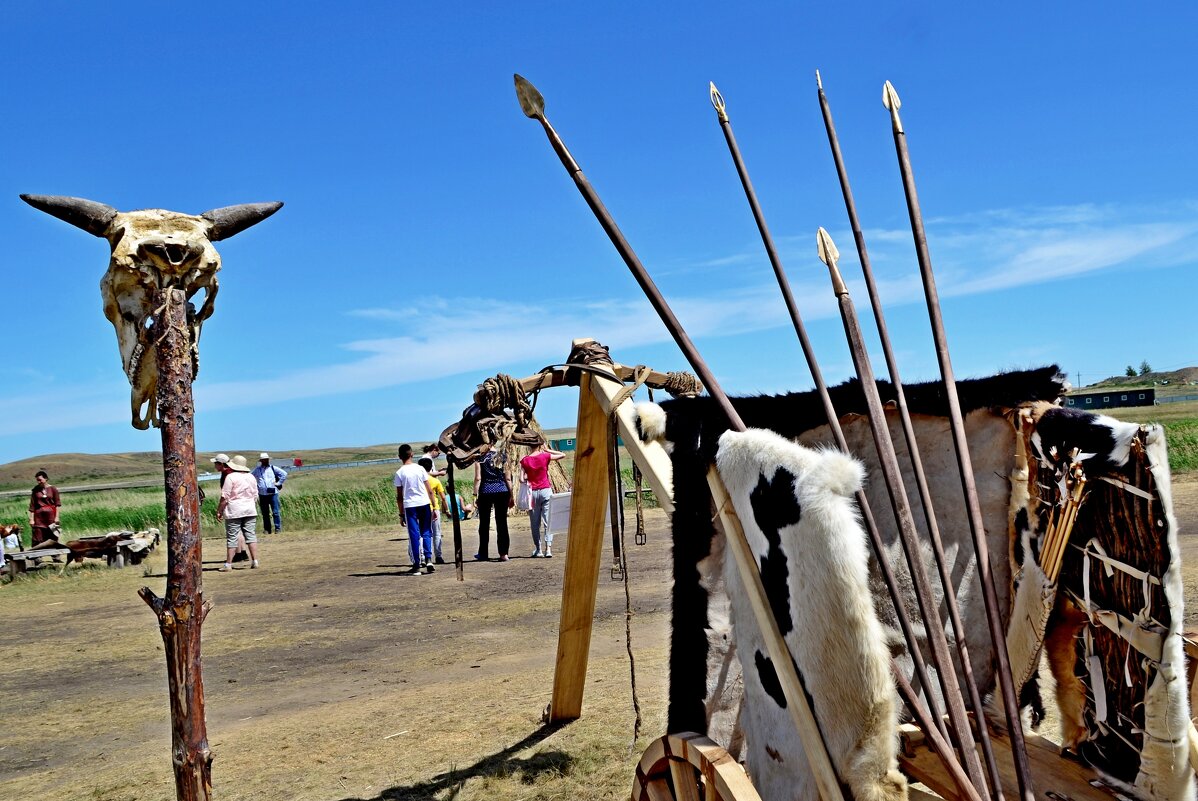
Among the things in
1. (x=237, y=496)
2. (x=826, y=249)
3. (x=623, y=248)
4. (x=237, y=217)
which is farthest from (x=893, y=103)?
(x=237, y=496)

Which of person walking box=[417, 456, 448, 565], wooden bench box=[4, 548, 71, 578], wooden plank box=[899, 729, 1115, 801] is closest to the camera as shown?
wooden plank box=[899, 729, 1115, 801]

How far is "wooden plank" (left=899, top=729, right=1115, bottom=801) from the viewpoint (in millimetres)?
2346

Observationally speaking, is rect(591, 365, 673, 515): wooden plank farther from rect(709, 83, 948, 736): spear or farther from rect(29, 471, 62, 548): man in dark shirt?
rect(29, 471, 62, 548): man in dark shirt

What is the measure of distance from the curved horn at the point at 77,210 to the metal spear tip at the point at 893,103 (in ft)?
8.09

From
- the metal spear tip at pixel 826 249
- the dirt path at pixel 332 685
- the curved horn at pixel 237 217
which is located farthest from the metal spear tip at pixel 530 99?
the dirt path at pixel 332 685

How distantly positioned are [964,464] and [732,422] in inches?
22.3

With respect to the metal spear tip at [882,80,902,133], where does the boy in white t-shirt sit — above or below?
below

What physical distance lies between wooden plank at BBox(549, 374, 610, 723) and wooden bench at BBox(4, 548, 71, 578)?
39.6 feet

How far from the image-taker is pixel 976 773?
1820mm

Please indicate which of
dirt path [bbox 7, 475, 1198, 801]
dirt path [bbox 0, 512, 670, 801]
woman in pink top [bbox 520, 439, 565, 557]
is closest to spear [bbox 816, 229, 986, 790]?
dirt path [bbox 7, 475, 1198, 801]

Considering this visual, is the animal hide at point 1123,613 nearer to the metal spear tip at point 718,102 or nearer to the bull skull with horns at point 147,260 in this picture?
the metal spear tip at point 718,102

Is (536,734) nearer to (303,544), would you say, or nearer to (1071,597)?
(1071,597)

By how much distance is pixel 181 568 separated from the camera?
2.96 metres

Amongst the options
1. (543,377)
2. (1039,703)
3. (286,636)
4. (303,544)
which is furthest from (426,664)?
(303,544)
